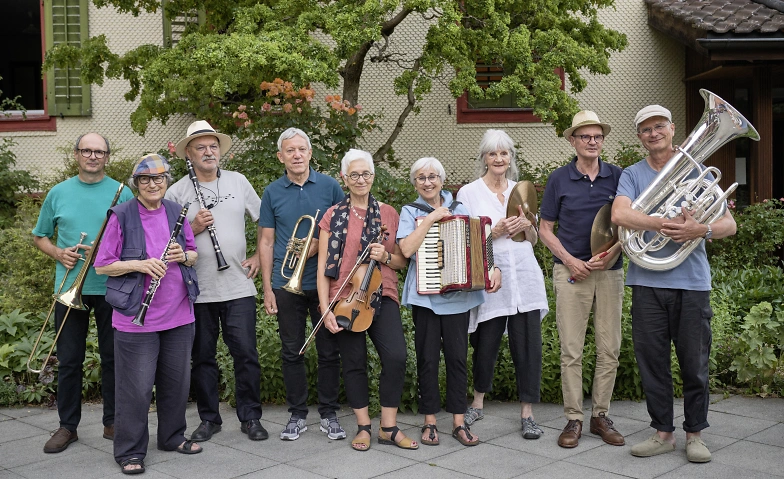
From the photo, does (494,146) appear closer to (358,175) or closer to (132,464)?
(358,175)

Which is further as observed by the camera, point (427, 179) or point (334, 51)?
point (334, 51)

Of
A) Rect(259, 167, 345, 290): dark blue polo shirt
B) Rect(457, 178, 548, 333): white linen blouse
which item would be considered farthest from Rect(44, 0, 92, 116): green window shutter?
Rect(457, 178, 548, 333): white linen blouse

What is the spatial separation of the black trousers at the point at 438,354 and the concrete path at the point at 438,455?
→ 29 centimetres

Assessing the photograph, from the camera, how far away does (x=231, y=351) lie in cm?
568

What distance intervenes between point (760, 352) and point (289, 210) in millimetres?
3888

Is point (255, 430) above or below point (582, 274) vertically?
below

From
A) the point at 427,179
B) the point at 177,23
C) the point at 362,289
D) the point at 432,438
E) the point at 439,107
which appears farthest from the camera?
the point at 439,107

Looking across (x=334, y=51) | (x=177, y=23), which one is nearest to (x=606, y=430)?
(x=334, y=51)

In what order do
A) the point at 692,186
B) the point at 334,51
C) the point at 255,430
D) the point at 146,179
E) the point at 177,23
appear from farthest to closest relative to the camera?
the point at 177,23 → the point at 334,51 → the point at 255,430 → the point at 146,179 → the point at 692,186

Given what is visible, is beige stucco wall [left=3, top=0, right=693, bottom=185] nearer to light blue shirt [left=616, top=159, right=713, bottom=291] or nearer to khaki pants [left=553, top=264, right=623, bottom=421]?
khaki pants [left=553, top=264, right=623, bottom=421]

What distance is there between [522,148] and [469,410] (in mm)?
7167

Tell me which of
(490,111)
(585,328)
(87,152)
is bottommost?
(585,328)

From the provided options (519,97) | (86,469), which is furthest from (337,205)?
(519,97)

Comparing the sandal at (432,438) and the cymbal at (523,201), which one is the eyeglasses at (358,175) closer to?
the cymbal at (523,201)
